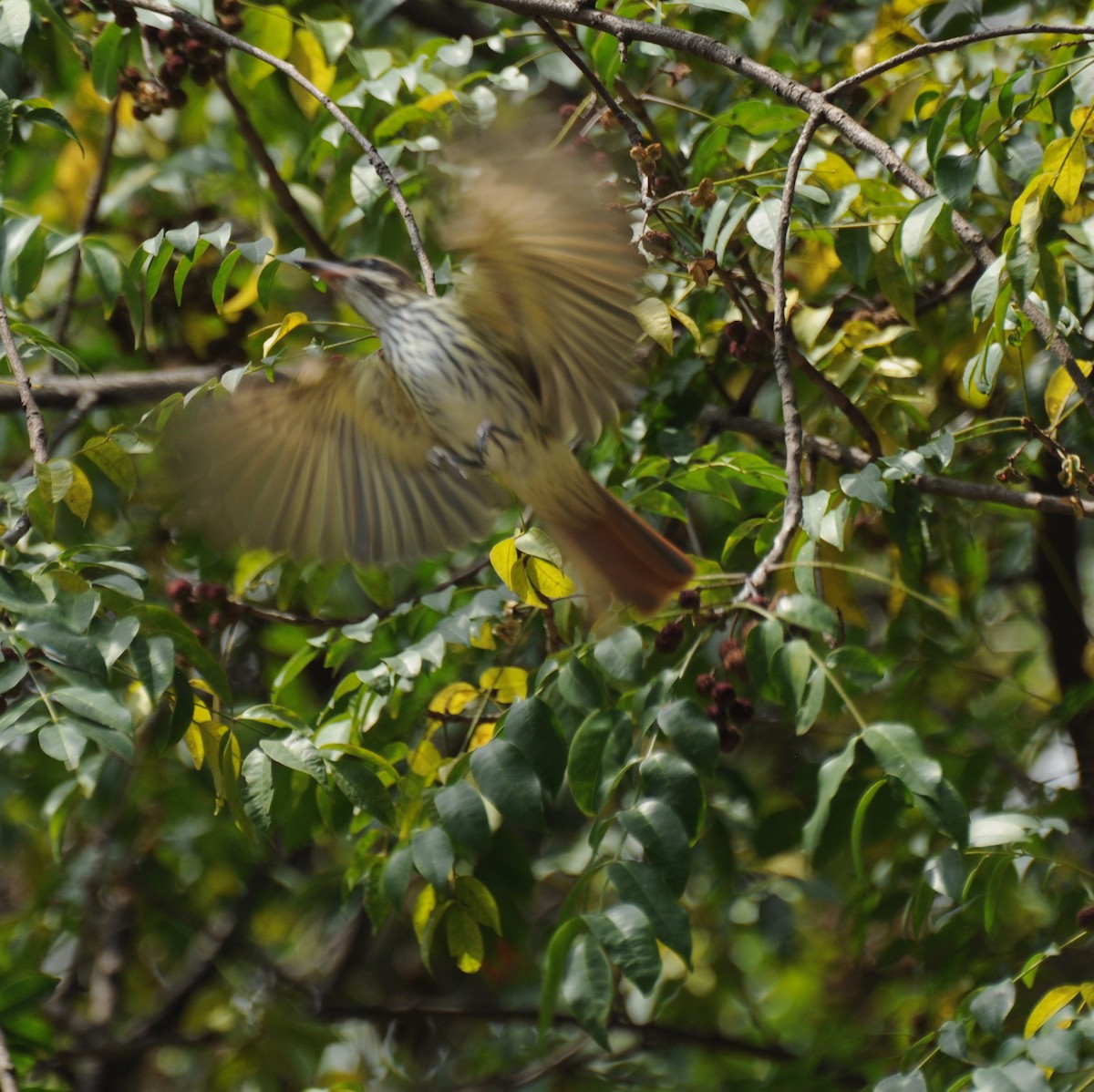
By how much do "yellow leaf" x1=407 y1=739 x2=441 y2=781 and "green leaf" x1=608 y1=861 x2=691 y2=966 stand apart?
73cm

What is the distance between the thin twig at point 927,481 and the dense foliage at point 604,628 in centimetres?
1

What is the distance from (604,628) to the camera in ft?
9.12

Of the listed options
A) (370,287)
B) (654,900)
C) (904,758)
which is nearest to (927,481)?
(904,758)

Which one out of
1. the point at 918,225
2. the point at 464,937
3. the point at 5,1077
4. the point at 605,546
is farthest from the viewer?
the point at 605,546

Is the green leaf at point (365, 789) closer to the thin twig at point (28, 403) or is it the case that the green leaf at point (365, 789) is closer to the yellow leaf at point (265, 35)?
the thin twig at point (28, 403)

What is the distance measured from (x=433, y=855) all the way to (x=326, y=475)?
1276 mm

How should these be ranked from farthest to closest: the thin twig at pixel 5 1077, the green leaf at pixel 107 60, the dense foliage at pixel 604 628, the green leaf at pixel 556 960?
1. the green leaf at pixel 107 60
2. the dense foliage at pixel 604 628
3. the green leaf at pixel 556 960
4. the thin twig at pixel 5 1077

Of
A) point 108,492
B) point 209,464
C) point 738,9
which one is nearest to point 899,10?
point 738,9

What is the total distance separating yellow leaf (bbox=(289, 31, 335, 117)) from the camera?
357 centimetres

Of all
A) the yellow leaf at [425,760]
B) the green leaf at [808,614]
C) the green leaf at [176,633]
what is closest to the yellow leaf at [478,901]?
the yellow leaf at [425,760]

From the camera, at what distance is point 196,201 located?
453cm

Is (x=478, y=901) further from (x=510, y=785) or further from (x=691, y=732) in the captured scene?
(x=691, y=732)

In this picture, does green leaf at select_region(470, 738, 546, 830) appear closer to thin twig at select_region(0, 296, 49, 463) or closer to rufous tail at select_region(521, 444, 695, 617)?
rufous tail at select_region(521, 444, 695, 617)

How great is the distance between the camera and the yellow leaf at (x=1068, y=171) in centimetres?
224
